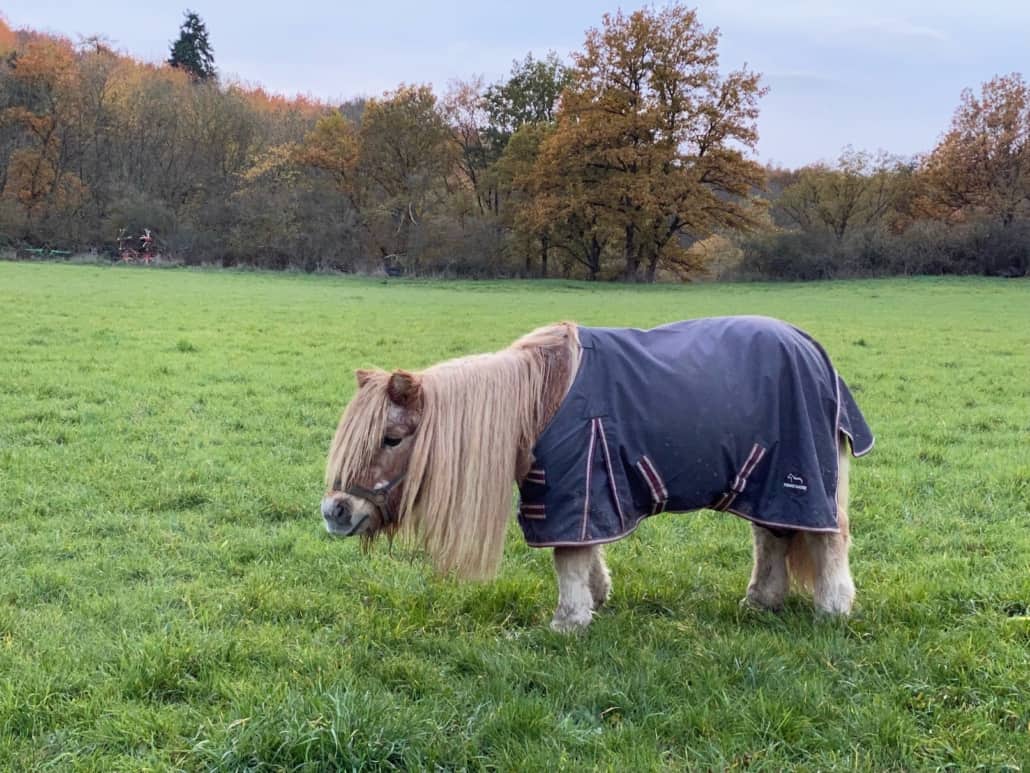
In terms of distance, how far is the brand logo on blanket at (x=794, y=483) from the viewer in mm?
4250

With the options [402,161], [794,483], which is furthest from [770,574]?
[402,161]

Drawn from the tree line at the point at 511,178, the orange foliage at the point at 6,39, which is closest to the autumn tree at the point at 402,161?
the tree line at the point at 511,178

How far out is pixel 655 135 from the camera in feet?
148

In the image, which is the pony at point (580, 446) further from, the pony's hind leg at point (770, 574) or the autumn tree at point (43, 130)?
the autumn tree at point (43, 130)

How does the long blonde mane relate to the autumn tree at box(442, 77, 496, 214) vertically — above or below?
below

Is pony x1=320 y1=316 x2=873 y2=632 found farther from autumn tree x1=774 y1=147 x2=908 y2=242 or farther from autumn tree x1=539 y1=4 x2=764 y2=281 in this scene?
autumn tree x1=774 y1=147 x2=908 y2=242

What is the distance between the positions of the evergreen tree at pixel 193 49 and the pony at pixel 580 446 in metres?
84.2

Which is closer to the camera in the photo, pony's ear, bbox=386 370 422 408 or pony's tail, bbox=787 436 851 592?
pony's ear, bbox=386 370 422 408

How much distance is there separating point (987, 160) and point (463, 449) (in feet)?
184

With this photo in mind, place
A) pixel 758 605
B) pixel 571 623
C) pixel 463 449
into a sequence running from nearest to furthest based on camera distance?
pixel 463 449
pixel 571 623
pixel 758 605

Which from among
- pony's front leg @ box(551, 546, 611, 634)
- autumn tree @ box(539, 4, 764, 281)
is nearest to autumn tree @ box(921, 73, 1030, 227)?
autumn tree @ box(539, 4, 764, 281)

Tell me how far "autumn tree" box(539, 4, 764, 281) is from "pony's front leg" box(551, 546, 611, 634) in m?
40.7

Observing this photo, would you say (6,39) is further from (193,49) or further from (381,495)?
(381,495)

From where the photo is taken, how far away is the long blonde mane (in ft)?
13.5
